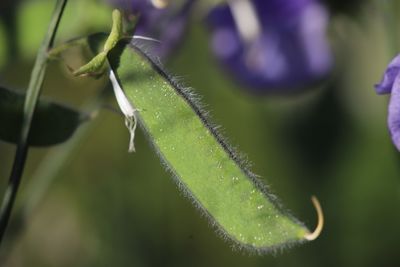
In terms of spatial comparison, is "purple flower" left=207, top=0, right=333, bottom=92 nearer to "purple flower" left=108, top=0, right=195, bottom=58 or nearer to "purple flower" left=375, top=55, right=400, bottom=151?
"purple flower" left=108, top=0, right=195, bottom=58

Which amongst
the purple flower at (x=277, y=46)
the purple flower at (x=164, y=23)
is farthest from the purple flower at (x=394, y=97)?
the purple flower at (x=277, y=46)

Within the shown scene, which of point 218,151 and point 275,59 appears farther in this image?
point 275,59

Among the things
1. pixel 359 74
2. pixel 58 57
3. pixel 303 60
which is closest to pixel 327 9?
pixel 303 60

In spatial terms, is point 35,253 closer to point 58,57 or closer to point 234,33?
point 234,33

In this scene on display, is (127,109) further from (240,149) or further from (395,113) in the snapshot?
(240,149)

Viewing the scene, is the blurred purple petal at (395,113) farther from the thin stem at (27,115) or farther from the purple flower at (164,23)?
the purple flower at (164,23)

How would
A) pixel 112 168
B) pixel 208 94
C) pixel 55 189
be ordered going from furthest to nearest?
pixel 208 94 → pixel 55 189 → pixel 112 168
